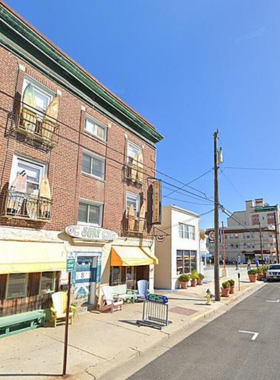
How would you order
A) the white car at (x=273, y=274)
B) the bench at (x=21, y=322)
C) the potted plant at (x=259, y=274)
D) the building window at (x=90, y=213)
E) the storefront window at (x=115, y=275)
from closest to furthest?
1. the bench at (x=21, y=322)
2. the building window at (x=90, y=213)
3. the storefront window at (x=115, y=275)
4. the white car at (x=273, y=274)
5. the potted plant at (x=259, y=274)

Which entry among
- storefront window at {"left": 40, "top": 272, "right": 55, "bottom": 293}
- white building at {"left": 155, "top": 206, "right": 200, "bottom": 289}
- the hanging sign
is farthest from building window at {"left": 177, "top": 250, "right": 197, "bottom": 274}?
storefront window at {"left": 40, "top": 272, "right": 55, "bottom": 293}

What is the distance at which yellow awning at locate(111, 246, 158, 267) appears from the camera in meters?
13.3

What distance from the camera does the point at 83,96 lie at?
42.8 ft

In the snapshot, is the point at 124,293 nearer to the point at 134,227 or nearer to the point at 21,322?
the point at 134,227

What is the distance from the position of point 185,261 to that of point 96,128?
43.8 ft

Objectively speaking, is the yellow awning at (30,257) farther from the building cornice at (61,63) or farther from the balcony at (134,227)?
the building cornice at (61,63)

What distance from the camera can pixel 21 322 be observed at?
28.7 ft

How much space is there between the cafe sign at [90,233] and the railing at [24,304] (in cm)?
254

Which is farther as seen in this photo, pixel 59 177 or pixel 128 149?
pixel 128 149

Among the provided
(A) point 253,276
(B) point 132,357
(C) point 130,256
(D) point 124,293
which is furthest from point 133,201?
(A) point 253,276

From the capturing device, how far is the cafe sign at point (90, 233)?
11.4m

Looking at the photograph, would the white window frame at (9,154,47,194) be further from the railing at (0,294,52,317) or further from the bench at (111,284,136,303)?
the bench at (111,284,136,303)

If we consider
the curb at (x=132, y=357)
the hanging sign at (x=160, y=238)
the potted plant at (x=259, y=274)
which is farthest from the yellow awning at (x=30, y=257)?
the potted plant at (x=259, y=274)

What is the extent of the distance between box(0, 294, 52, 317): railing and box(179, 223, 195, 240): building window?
520 inches
